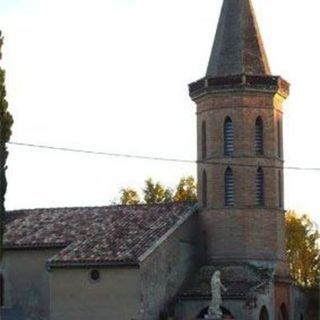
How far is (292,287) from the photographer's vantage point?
59.5 m

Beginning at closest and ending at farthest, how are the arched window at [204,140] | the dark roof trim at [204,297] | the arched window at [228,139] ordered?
1. the dark roof trim at [204,297]
2. the arched window at [228,139]
3. the arched window at [204,140]

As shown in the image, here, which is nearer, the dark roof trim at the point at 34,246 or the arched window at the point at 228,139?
the dark roof trim at the point at 34,246

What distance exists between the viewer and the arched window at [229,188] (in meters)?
58.5

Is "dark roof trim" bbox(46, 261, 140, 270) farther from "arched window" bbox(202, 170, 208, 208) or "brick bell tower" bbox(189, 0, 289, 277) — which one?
"arched window" bbox(202, 170, 208, 208)

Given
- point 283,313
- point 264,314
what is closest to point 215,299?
point 264,314

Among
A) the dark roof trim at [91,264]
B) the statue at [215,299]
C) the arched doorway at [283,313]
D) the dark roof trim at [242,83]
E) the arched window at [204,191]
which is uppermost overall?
the dark roof trim at [242,83]

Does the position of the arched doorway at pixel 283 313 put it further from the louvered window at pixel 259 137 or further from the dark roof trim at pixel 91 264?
the dark roof trim at pixel 91 264

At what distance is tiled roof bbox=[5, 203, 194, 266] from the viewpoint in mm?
54156

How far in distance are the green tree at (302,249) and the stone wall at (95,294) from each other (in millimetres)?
26231

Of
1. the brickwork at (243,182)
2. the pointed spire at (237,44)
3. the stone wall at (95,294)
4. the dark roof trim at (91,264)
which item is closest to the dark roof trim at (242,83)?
the brickwork at (243,182)

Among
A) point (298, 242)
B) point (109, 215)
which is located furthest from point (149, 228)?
point (298, 242)

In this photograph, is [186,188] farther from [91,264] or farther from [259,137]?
[91,264]

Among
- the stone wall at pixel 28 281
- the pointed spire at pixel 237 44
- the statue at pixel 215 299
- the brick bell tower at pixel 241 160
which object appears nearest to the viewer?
the statue at pixel 215 299

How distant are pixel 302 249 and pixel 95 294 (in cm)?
2773
